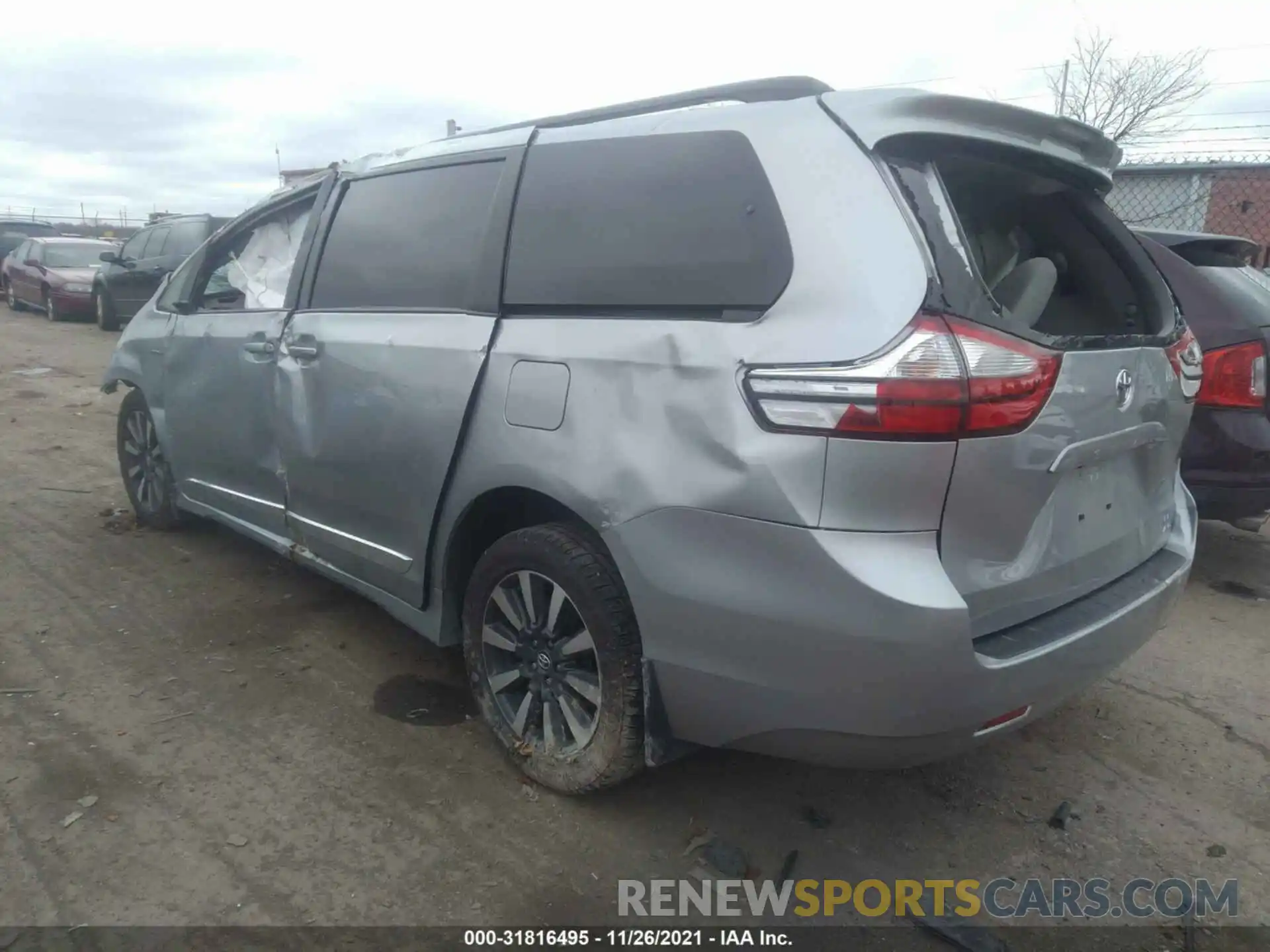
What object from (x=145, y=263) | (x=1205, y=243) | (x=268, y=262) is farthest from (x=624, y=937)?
(x=145, y=263)

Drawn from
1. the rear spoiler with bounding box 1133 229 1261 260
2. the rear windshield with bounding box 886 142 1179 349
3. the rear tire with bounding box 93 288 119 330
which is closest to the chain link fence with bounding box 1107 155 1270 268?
the rear spoiler with bounding box 1133 229 1261 260

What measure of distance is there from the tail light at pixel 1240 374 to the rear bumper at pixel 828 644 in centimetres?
232

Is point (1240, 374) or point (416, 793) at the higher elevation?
point (1240, 374)

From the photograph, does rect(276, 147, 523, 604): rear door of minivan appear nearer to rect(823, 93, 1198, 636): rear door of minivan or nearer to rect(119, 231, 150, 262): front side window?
rect(823, 93, 1198, 636): rear door of minivan

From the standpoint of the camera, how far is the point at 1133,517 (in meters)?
2.49

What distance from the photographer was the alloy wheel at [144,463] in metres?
4.81

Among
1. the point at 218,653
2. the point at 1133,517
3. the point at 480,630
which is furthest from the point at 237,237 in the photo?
the point at 1133,517

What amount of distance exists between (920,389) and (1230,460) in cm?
298

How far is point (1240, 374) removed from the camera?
4086 millimetres

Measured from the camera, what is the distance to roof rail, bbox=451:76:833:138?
7.65ft

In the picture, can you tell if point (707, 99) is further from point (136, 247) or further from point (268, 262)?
point (136, 247)

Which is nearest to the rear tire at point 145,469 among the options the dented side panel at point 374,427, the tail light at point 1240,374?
the dented side panel at point 374,427

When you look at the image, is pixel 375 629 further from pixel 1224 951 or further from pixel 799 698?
pixel 1224 951

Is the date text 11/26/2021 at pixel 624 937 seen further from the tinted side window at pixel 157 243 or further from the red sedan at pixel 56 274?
the red sedan at pixel 56 274
